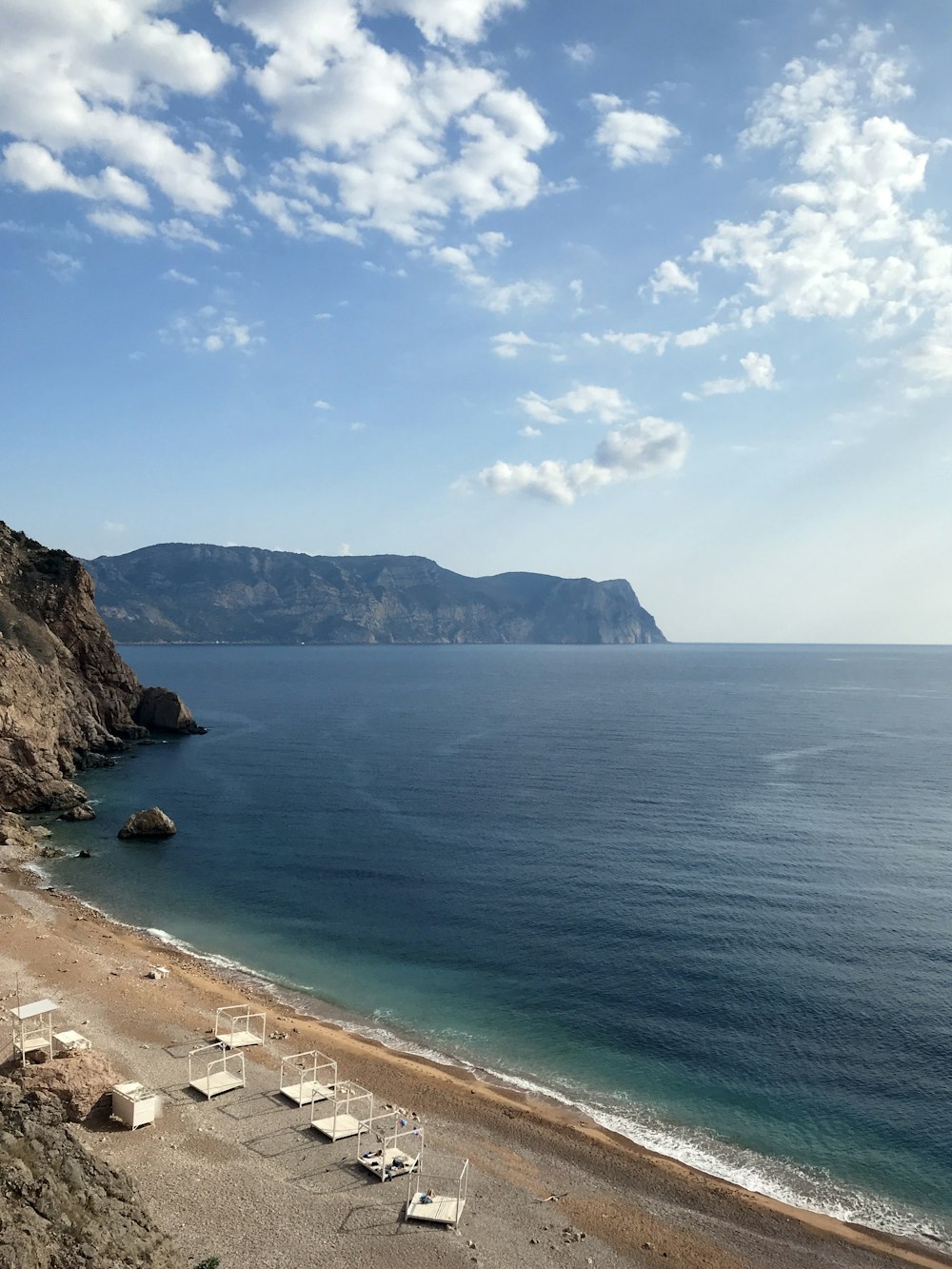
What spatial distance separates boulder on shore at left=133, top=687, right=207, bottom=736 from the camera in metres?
131

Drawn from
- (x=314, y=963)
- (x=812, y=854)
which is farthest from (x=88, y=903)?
(x=812, y=854)

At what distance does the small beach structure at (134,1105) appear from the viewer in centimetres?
2936

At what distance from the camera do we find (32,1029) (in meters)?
36.5

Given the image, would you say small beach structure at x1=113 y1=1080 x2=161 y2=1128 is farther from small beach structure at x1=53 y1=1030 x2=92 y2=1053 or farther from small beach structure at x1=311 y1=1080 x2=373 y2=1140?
small beach structure at x1=311 y1=1080 x2=373 y2=1140

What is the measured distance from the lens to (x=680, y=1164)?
3059cm

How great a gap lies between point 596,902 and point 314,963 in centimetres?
1989

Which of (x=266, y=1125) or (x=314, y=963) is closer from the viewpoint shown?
(x=266, y=1125)

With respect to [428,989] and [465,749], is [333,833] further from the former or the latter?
[465,749]

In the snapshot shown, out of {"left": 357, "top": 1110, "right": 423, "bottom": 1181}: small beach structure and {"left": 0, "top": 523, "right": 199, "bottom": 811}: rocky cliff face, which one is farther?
{"left": 0, "top": 523, "right": 199, "bottom": 811}: rocky cliff face

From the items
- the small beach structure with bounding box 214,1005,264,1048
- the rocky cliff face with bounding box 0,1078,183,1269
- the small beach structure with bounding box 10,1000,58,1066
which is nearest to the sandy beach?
the small beach structure with bounding box 214,1005,264,1048

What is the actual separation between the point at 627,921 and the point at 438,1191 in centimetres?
2859

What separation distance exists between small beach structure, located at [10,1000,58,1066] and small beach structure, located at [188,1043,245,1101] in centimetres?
570

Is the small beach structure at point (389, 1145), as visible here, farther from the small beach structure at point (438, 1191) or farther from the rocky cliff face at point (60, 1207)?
the rocky cliff face at point (60, 1207)

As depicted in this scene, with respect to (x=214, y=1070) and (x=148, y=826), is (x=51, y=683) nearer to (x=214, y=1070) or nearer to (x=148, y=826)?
(x=148, y=826)
